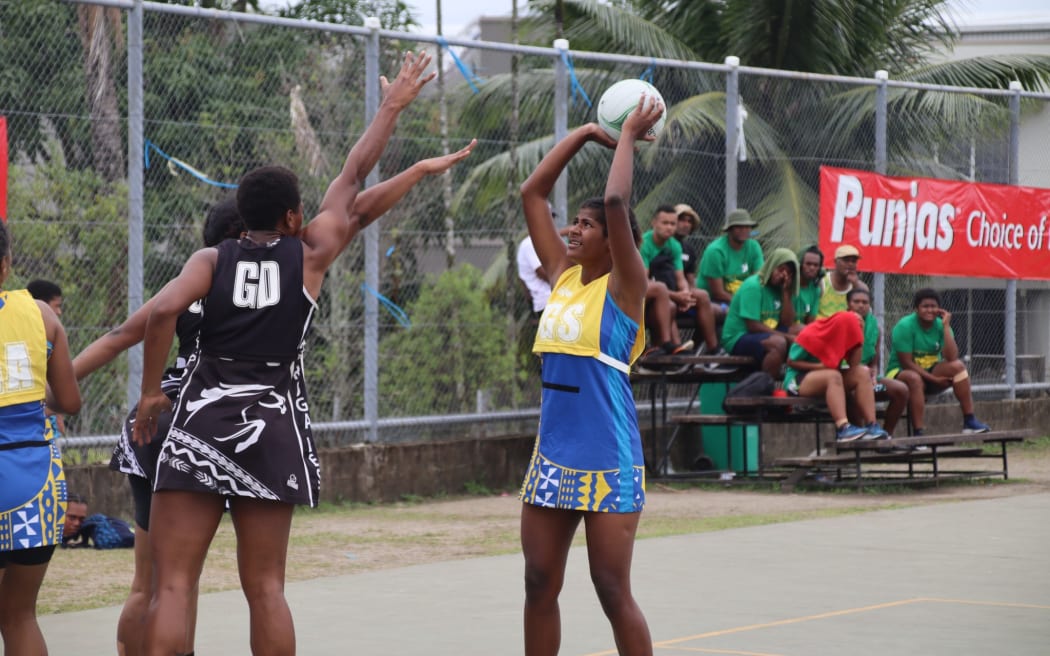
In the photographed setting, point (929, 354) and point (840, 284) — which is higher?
point (840, 284)

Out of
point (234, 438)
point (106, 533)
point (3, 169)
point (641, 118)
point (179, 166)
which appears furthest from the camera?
point (179, 166)

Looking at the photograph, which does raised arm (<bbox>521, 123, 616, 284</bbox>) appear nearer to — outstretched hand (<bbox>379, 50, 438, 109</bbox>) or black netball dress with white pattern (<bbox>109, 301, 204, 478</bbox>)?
outstretched hand (<bbox>379, 50, 438, 109</bbox>)

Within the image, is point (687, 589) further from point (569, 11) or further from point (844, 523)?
point (569, 11)

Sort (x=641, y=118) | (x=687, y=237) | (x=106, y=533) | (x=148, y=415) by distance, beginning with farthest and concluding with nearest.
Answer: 1. (x=687, y=237)
2. (x=106, y=533)
3. (x=641, y=118)
4. (x=148, y=415)

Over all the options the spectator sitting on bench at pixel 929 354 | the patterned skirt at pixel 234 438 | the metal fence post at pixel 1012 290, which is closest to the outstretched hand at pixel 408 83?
the patterned skirt at pixel 234 438

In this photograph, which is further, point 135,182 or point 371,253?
point 371,253

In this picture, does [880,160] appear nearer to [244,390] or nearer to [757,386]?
[757,386]

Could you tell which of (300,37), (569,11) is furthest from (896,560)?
(569,11)

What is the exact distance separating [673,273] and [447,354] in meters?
2.21

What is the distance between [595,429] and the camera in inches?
217

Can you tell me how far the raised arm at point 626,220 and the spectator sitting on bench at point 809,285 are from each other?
871cm

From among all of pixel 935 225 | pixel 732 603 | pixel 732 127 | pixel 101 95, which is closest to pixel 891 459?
pixel 732 127

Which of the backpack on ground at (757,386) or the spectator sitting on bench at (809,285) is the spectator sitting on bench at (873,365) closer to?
the spectator sitting on bench at (809,285)

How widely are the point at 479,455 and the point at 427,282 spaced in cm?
174
